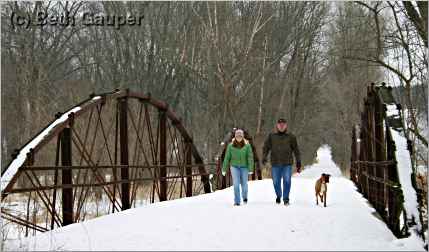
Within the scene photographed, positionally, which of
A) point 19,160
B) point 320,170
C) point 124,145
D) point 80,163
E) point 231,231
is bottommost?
point 320,170

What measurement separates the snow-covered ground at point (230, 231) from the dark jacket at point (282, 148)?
1.33 meters

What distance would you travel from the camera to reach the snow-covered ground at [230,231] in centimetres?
627

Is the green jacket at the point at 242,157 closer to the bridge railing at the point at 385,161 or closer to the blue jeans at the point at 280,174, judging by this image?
the blue jeans at the point at 280,174

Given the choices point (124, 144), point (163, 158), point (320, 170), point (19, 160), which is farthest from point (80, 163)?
point (320, 170)

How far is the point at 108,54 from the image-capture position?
112 ft

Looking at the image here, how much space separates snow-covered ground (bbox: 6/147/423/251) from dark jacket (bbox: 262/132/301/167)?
1.33 metres

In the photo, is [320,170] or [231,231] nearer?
[231,231]

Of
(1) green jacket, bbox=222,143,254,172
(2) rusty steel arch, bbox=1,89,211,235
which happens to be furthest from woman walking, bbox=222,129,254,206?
(2) rusty steel arch, bbox=1,89,211,235

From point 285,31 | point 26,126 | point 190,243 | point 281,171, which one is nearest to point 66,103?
point 26,126

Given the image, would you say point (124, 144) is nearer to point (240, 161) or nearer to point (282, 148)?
point (240, 161)

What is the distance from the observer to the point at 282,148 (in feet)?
36.3

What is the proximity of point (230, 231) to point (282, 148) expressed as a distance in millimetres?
4122

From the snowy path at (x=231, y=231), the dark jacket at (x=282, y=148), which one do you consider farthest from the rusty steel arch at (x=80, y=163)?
the dark jacket at (x=282, y=148)

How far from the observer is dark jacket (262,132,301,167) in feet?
36.2
